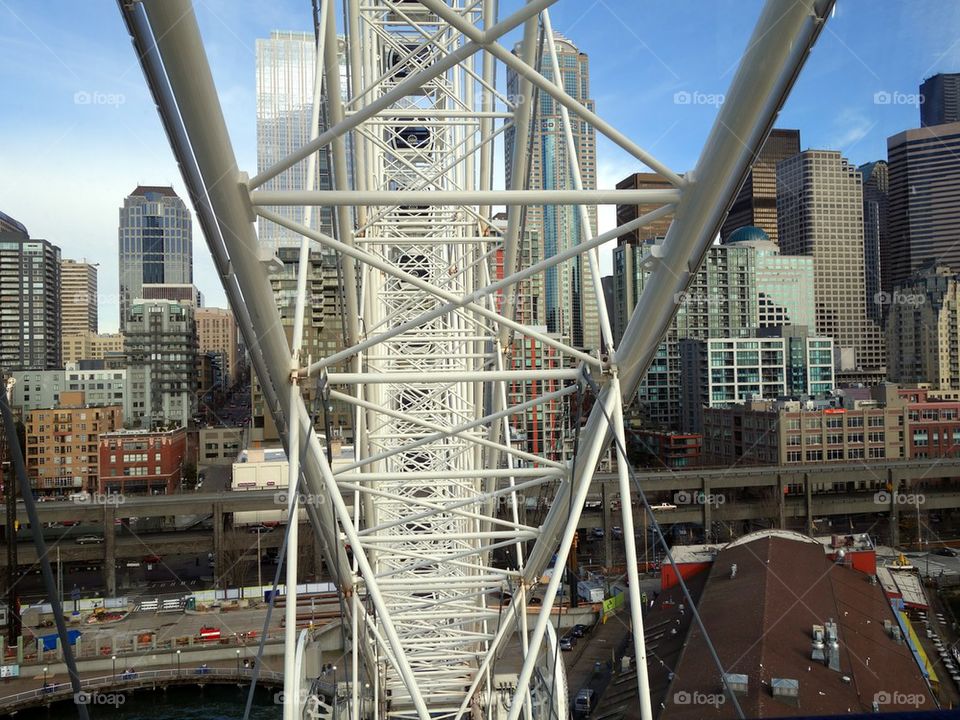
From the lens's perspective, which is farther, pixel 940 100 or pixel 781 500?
pixel 940 100

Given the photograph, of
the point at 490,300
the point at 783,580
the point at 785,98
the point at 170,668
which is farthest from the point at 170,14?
the point at 170,668

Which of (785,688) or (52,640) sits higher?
(785,688)

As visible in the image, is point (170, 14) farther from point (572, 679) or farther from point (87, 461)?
point (87, 461)

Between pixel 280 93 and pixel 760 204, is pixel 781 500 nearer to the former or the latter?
pixel 760 204

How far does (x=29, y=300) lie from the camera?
5169 centimetres

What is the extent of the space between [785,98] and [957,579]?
1144 inches

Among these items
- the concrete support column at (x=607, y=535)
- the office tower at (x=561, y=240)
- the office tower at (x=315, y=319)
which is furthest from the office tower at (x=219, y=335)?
the concrete support column at (x=607, y=535)

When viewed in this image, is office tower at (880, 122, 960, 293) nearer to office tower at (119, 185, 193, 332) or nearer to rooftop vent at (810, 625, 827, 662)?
→ rooftop vent at (810, 625, 827, 662)

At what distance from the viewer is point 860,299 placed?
82.4 metres

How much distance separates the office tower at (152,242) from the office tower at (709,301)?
67305mm

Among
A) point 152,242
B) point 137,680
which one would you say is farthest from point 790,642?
point 152,242

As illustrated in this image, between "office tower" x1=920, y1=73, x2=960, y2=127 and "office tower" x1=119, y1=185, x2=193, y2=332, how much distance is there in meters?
89.3

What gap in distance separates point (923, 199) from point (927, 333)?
32.1 metres

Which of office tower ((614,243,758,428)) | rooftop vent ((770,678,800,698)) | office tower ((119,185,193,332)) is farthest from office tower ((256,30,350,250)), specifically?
rooftop vent ((770,678,800,698))
